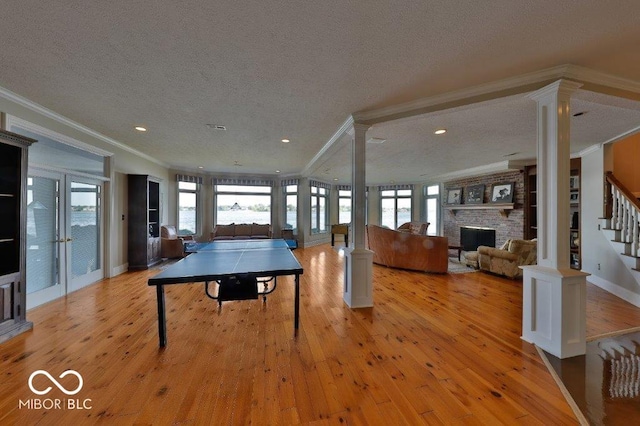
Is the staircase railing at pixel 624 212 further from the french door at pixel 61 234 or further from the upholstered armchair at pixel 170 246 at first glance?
the upholstered armchair at pixel 170 246

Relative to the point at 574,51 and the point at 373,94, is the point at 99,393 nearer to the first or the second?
the point at 373,94

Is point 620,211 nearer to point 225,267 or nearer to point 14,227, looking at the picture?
point 225,267

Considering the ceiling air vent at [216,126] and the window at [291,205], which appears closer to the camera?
the ceiling air vent at [216,126]

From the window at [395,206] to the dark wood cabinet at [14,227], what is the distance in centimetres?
957

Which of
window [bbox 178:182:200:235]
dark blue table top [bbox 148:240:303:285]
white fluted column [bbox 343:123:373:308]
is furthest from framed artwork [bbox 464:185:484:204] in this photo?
window [bbox 178:182:200:235]

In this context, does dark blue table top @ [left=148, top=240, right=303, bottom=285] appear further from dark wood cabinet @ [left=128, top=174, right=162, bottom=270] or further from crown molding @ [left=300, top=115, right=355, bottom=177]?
dark wood cabinet @ [left=128, top=174, right=162, bottom=270]

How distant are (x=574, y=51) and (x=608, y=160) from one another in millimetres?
3638

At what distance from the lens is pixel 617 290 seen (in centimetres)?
369

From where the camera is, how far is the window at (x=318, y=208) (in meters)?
8.98

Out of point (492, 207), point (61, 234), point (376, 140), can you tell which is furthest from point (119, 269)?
point (492, 207)

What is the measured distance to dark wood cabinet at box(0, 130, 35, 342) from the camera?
2420mm

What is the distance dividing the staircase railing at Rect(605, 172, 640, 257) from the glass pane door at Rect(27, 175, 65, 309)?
26.0 feet

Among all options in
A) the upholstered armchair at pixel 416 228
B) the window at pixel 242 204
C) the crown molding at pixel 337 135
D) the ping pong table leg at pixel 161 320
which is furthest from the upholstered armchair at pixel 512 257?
the window at pixel 242 204

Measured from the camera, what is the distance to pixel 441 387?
176 centimetres
